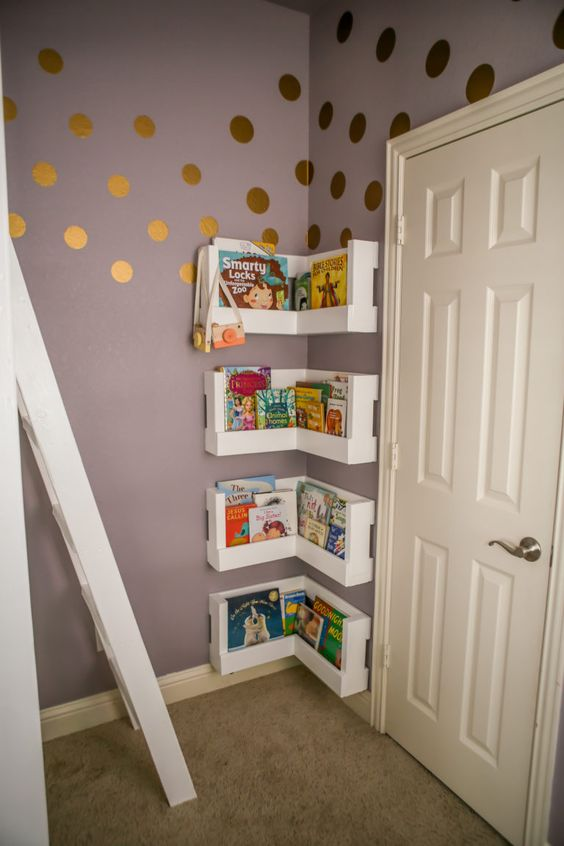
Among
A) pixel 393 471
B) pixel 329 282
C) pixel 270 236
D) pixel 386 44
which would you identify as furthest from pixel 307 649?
pixel 386 44

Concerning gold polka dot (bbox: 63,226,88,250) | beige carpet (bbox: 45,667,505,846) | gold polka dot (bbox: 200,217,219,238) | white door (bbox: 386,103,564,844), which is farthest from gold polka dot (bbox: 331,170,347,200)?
beige carpet (bbox: 45,667,505,846)

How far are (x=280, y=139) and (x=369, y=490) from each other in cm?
147

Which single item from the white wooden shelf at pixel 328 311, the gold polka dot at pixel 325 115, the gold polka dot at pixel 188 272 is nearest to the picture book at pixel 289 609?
the white wooden shelf at pixel 328 311

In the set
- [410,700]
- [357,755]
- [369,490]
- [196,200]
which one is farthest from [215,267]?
[357,755]

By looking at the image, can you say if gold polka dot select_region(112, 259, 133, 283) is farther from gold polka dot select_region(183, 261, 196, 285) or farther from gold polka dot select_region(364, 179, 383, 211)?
gold polka dot select_region(364, 179, 383, 211)

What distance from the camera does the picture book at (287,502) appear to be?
7.70 feet

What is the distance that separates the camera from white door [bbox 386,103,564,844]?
Answer: 150 centimetres

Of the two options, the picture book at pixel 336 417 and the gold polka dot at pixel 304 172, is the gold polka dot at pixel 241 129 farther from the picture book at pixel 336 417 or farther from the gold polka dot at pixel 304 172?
the picture book at pixel 336 417

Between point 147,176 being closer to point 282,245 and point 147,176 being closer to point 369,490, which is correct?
point 282,245

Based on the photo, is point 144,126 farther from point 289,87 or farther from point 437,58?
point 437,58

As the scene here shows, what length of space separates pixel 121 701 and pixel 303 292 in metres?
1.81

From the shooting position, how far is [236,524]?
2.27 m

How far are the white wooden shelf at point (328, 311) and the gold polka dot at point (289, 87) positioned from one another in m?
0.66

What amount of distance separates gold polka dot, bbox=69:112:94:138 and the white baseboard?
6.86 ft
